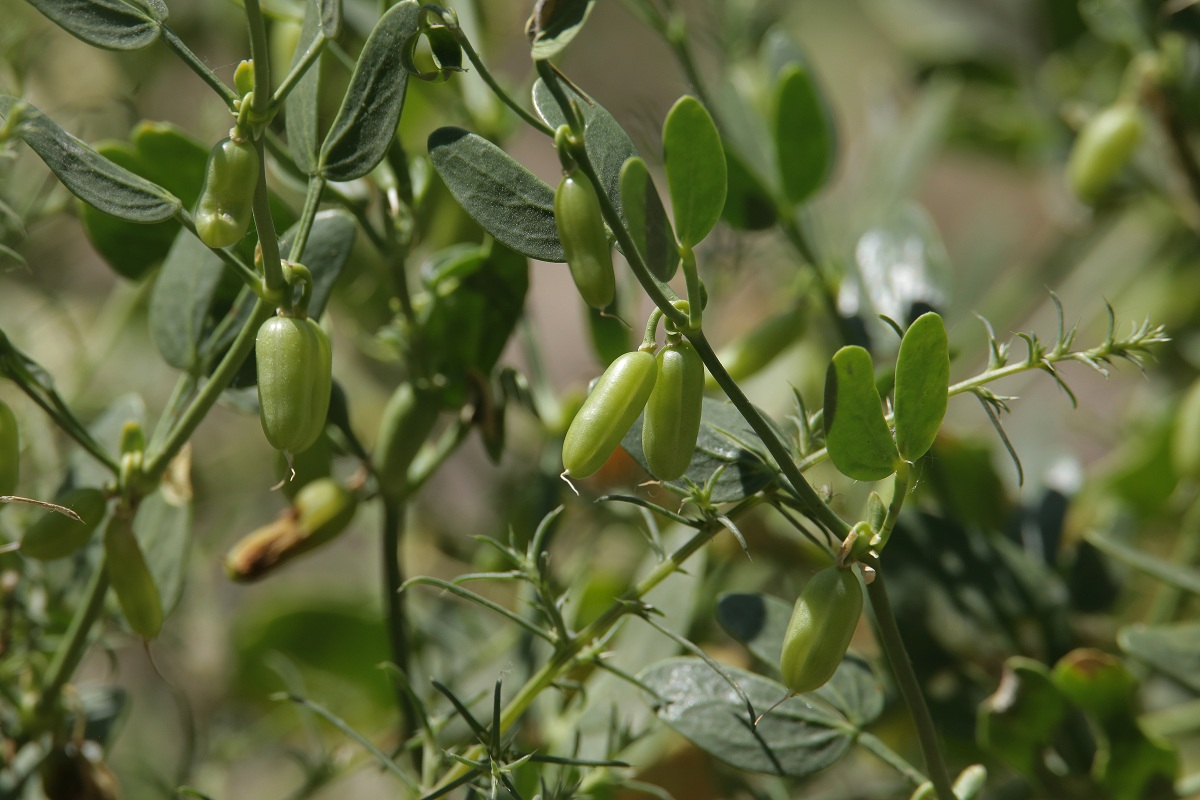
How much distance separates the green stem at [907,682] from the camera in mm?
279

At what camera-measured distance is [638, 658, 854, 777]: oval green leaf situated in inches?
13.3

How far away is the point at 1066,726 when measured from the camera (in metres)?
0.41

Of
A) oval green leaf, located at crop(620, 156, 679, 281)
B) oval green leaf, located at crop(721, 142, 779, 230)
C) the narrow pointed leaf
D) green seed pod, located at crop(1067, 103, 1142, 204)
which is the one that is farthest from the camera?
green seed pod, located at crop(1067, 103, 1142, 204)

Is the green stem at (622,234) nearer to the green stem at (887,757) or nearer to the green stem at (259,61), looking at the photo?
the green stem at (259,61)

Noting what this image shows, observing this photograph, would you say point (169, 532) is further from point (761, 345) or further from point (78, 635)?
point (761, 345)

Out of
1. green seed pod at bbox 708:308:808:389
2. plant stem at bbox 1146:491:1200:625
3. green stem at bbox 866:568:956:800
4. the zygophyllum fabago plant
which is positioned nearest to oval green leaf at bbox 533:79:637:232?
the zygophyllum fabago plant

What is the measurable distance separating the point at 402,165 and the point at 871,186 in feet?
1.19

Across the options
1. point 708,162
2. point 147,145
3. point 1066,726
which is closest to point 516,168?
point 708,162

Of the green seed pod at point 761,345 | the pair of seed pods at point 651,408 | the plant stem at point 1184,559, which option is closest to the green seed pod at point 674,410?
the pair of seed pods at point 651,408

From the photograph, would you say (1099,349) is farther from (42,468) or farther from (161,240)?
(42,468)

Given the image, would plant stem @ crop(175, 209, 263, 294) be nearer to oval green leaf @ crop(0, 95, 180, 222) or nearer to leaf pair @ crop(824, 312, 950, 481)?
oval green leaf @ crop(0, 95, 180, 222)

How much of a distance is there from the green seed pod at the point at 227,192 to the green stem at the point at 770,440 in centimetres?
10

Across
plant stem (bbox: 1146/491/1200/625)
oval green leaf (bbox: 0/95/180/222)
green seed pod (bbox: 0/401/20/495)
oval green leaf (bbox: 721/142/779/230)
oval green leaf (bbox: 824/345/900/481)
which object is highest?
oval green leaf (bbox: 0/95/180/222)

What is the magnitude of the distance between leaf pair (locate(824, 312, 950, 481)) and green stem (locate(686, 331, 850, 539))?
11mm
